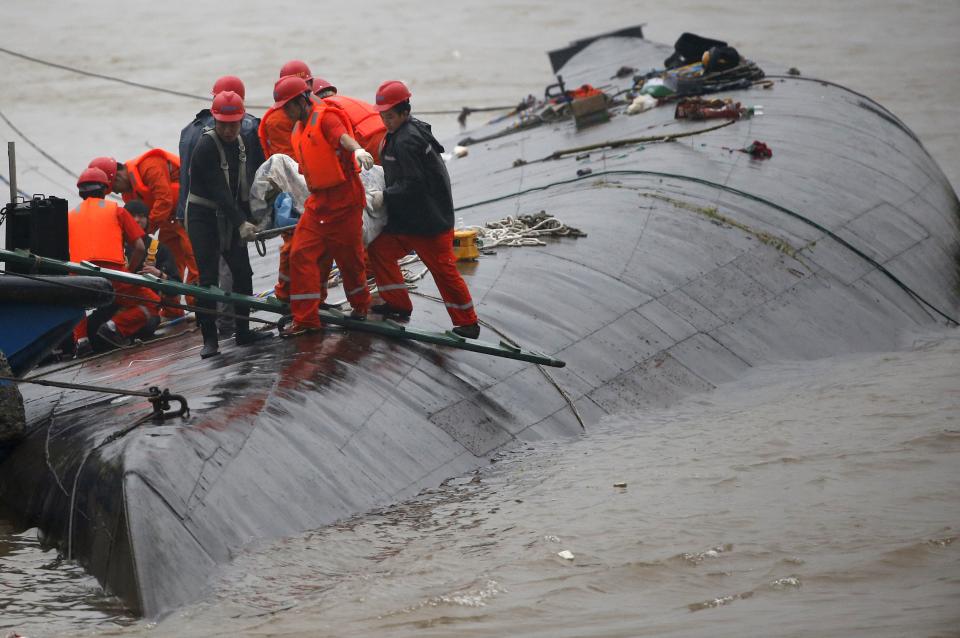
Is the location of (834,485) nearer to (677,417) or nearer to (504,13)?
(677,417)

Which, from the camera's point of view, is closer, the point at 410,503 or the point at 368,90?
the point at 410,503

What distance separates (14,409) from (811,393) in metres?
6.71

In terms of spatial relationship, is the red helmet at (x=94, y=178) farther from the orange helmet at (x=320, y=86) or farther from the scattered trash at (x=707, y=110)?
the scattered trash at (x=707, y=110)

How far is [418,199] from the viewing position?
987 cm

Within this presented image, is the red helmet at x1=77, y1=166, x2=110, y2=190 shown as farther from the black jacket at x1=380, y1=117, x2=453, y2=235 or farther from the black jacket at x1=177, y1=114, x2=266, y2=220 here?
the black jacket at x1=380, y1=117, x2=453, y2=235

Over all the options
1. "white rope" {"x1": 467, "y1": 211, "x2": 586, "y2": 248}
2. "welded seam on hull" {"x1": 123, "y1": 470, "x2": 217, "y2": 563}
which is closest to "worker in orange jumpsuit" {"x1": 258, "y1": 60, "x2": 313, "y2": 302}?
"white rope" {"x1": 467, "y1": 211, "x2": 586, "y2": 248}

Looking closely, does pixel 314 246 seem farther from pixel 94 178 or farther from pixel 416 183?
pixel 94 178

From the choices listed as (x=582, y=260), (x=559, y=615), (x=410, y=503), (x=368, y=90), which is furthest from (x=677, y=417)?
(x=368, y=90)

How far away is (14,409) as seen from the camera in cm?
921

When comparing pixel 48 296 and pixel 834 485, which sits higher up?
pixel 48 296

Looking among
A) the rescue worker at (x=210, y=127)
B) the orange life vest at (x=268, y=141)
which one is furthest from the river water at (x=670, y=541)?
the orange life vest at (x=268, y=141)

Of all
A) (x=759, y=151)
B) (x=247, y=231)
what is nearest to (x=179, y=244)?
(x=247, y=231)

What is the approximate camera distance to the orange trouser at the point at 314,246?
968 cm

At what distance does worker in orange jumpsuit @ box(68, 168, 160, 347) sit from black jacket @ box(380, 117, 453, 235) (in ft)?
11.0
